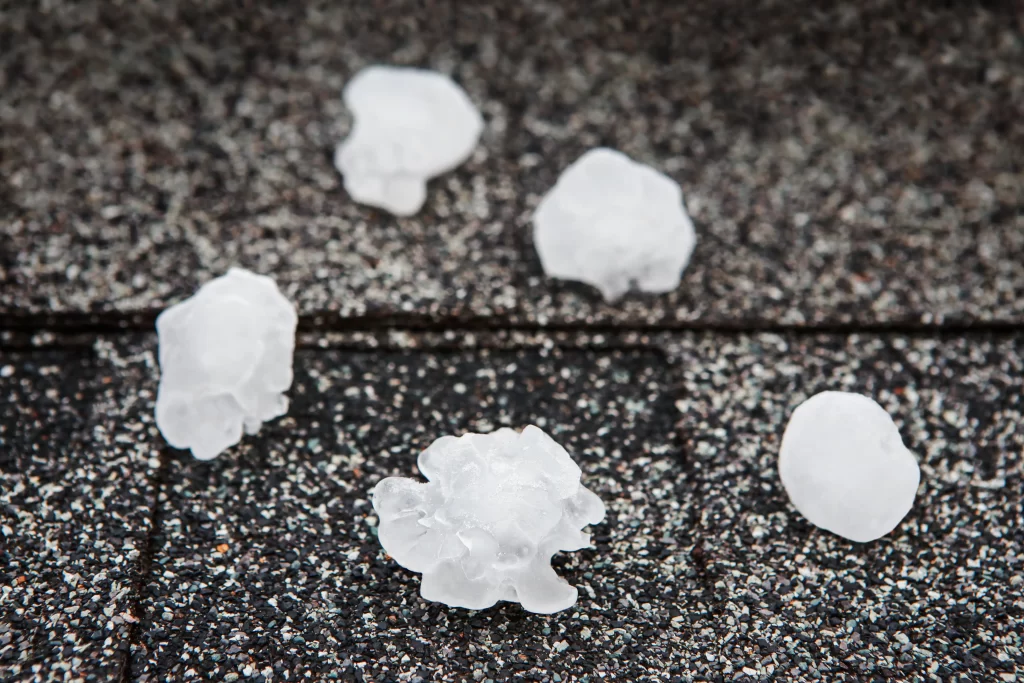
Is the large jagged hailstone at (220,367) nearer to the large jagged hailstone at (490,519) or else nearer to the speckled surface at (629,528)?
the speckled surface at (629,528)

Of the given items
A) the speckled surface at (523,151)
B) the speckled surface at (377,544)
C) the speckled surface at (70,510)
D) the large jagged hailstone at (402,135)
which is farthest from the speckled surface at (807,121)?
the speckled surface at (70,510)

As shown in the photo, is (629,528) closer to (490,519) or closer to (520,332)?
(490,519)

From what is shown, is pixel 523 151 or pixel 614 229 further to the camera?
pixel 523 151

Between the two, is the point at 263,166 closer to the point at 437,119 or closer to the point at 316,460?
the point at 437,119

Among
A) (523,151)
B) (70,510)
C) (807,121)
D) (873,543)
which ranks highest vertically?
(807,121)

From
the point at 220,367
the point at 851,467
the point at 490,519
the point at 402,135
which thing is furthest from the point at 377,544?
the point at 402,135

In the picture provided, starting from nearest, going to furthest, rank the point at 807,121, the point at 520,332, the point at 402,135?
1. the point at 520,332
2. the point at 402,135
3. the point at 807,121

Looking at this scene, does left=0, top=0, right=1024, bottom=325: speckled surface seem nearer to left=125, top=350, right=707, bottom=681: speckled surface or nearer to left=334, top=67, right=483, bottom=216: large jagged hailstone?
left=334, top=67, right=483, bottom=216: large jagged hailstone
